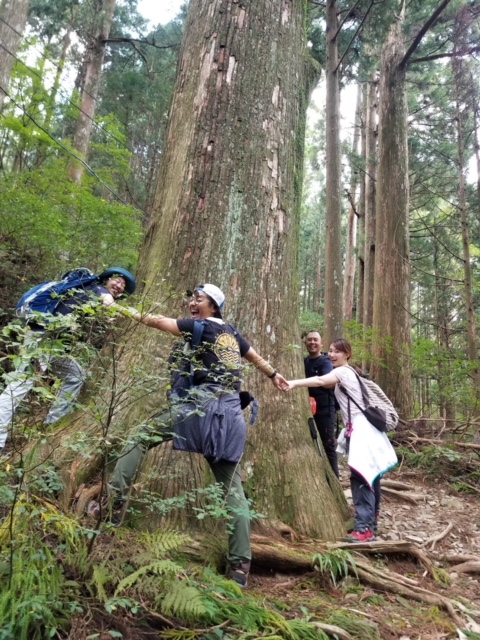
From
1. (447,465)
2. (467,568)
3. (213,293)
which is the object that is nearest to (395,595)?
(467,568)

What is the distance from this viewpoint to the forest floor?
225cm

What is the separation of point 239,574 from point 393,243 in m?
8.82

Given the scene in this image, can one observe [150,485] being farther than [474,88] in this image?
No

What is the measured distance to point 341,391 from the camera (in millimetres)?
3934

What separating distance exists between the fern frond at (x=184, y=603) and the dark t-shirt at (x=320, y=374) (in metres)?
3.07

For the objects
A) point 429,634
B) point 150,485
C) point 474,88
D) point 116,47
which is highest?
point 116,47

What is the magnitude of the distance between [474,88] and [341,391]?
38.0 feet

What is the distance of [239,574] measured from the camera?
238 cm

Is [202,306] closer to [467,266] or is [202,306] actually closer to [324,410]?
[324,410]

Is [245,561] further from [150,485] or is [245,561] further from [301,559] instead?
[150,485]

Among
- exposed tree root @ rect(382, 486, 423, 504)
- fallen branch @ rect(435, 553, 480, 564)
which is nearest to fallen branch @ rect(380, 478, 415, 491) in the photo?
exposed tree root @ rect(382, 486, 423, 504)

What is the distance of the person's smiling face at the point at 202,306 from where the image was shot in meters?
2.88

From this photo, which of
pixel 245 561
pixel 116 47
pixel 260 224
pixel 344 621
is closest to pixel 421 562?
pixel 344 621

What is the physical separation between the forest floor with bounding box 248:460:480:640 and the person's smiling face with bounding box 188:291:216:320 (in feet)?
5.37
